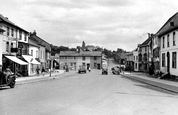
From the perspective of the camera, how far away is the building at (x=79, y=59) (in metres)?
93.6

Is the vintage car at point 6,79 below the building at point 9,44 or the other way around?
below

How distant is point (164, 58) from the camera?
3331 centimetres

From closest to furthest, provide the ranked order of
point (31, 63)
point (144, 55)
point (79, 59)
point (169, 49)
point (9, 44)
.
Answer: point (169, 49)
point (9, 44)
point (31, 63)
point (144, 55)
point (79, 59)

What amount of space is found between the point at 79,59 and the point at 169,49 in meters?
65.0

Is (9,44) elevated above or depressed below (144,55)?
above

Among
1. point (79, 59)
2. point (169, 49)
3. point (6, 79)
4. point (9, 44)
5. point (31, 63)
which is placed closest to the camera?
point (6, 79)

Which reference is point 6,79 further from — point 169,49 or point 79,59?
point 79,59

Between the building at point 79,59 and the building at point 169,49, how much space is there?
59.6 meters

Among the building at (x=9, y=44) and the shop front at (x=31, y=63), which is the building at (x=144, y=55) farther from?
the building at (x=9, y=44)

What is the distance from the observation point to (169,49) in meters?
30.5

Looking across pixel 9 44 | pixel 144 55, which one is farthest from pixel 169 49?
pixel 144 55

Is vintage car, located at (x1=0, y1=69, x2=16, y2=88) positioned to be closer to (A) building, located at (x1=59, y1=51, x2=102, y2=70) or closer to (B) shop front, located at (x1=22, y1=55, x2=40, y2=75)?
(B) shop front, located at (x1=22, y1=55, x2=40, y2=75)

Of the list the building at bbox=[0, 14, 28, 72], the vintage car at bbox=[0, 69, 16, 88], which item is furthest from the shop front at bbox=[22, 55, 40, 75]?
the vintage car at bbox=[0, 69, 16, 88]

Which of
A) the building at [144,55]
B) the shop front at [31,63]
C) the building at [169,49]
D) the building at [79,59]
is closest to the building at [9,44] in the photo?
the shop front at [31,63]
